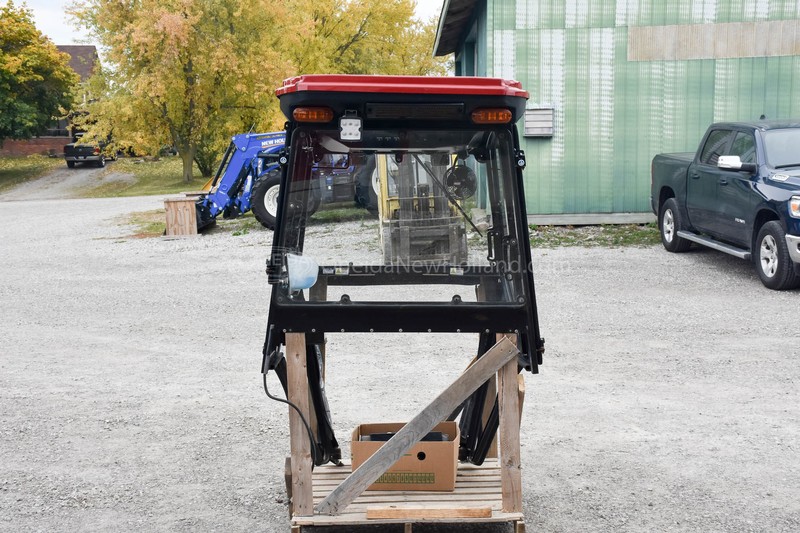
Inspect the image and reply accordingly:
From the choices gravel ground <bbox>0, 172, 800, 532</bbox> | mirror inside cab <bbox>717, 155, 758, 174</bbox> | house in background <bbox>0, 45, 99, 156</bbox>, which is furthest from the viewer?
house in background <bbox>0, 45, 99, 156</bbox>

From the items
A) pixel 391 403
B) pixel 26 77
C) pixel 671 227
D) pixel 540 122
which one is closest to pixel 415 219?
pixel 391 403

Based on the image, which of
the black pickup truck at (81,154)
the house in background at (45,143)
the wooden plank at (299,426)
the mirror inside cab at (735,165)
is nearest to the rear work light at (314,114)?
the wooden plank at (299,426)

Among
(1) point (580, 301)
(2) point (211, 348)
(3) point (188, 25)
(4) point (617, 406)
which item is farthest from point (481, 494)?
(3) point (188, 25)

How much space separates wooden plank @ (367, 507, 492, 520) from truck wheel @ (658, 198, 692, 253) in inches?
401

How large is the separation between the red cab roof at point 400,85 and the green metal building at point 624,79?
12500 mm

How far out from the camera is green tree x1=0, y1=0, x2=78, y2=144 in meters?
42.2

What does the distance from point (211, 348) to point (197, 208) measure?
10153mm

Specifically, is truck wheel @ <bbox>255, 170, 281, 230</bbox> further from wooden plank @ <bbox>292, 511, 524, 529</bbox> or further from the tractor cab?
wooden plank @ <bbox>292, 511, 524, 529</bbox>

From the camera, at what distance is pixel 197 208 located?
717 inches

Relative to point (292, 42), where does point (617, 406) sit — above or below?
below

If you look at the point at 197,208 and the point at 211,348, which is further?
the point at 197,208

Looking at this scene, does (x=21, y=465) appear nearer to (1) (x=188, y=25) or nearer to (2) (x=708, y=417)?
(2) (x=708, y=417)

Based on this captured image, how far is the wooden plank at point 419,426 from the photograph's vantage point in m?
4.11

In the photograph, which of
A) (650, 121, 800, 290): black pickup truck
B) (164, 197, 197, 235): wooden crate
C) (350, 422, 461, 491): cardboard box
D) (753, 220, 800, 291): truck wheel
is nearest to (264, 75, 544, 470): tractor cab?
(350, 422, 461, 491): cardboard box
